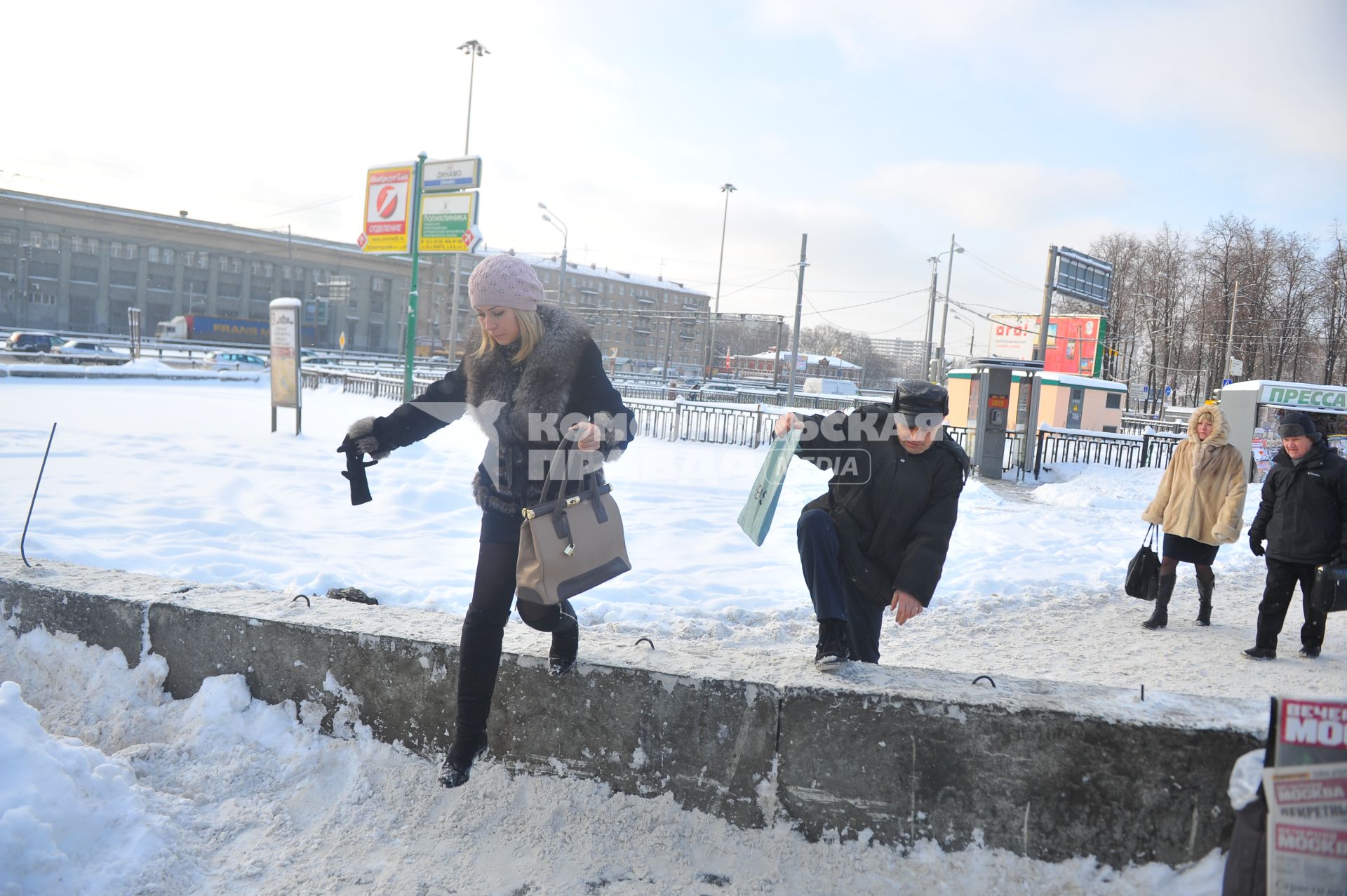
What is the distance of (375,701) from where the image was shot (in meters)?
3.13

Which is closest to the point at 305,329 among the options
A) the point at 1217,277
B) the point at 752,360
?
the point at 752,360

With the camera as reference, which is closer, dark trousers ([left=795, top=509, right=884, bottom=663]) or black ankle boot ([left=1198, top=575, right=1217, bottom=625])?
dark trousers ([left=795, top=509, right=884, bottom=663])

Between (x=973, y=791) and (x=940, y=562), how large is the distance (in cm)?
78

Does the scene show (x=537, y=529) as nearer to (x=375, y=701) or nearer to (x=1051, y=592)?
(x=375, y=701)

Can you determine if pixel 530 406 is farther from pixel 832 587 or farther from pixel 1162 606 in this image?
pixel 1162 606

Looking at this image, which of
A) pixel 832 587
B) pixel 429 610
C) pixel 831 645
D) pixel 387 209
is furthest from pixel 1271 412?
pixel 387 209

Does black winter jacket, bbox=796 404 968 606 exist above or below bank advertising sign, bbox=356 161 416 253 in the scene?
below

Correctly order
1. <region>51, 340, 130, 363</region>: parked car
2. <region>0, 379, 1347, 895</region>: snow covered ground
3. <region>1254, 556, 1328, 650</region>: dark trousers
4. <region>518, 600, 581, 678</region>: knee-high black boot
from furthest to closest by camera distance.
→ <region>51, 340, 130, 363</region>: parked car, <region>1254, 556, 1328, 650</region>: dark trousers, <region>518, 600, 581, 678</region>: knee-high black boot, <region>0, 379, 1347, 895</region>: snow covered ground

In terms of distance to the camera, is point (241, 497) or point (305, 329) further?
point (305, 329)

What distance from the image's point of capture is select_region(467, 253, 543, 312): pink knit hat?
2.76 m

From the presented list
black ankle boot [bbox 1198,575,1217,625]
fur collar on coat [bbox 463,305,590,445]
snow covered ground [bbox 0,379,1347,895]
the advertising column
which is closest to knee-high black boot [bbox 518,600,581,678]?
snow covered ground [bbox 0,379,1347,895]

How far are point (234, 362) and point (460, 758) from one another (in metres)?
38.8

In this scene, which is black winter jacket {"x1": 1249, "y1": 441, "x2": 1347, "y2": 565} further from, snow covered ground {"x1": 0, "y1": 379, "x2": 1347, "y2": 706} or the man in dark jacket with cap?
the man in dark jacket with cap

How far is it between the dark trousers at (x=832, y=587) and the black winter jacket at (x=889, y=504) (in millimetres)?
54
